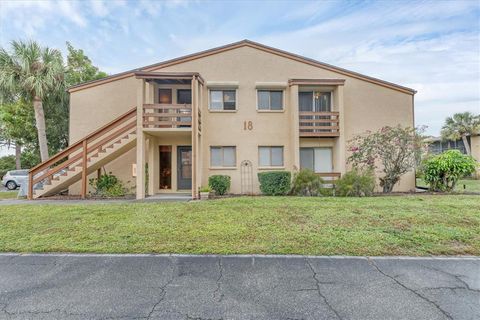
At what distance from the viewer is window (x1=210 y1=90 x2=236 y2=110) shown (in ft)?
44.1

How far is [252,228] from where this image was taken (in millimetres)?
6113

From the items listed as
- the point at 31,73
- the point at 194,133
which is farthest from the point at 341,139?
the point at 31,73

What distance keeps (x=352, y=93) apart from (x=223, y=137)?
772 cm

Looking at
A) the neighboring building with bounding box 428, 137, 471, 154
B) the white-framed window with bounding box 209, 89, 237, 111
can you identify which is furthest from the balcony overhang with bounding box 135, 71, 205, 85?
the neighboring building with bounding box 428, 137, 471, 154

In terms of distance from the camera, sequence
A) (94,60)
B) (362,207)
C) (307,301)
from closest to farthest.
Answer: (307,301) → (362,207) → (94,60)

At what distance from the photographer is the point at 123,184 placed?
12.9m

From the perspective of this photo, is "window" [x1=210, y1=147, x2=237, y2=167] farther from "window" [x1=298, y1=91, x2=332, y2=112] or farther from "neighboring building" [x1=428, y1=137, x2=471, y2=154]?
"neighboring building" [x1=428, y1=137, x2=471, y2=154]

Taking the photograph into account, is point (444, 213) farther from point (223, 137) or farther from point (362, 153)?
point (223, 137)

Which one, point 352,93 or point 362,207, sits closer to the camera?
point 362,207

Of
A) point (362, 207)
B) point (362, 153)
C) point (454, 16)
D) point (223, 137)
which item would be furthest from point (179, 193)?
point (454, 16)

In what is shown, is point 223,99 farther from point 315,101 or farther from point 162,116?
point 315,101

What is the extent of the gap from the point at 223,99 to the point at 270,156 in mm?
4060

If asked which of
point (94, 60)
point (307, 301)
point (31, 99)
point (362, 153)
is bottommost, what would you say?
point (307, 301)

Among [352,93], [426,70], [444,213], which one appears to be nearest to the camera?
[444,213]
